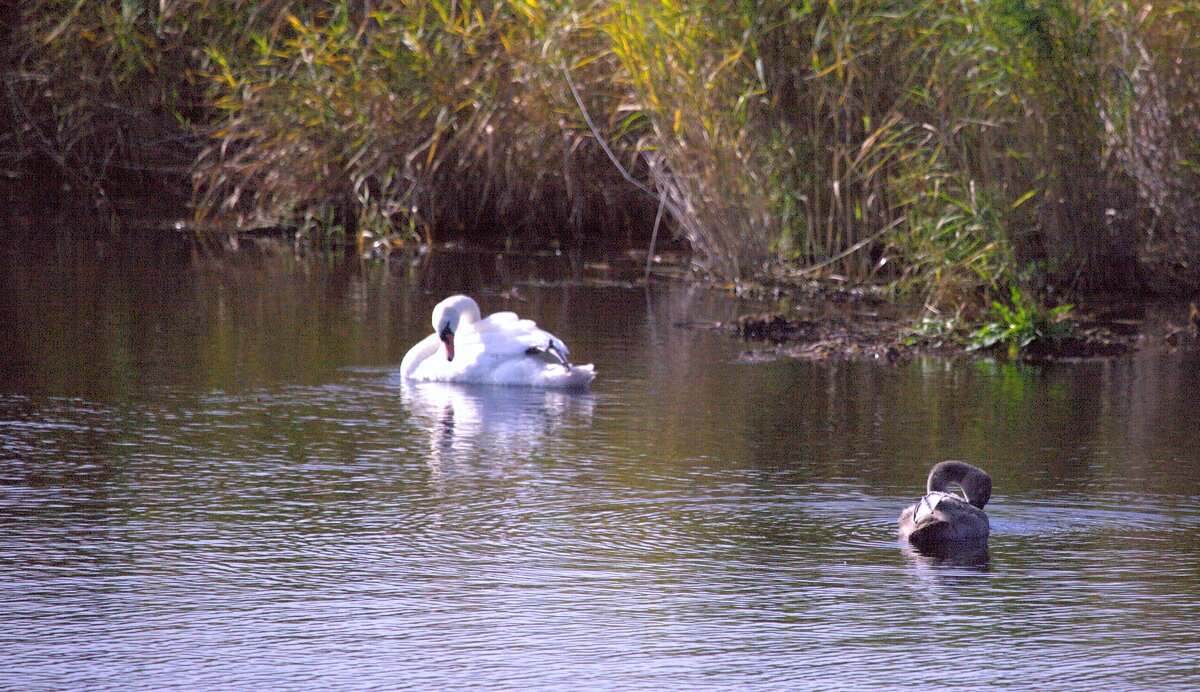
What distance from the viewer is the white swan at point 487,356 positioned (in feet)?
29.6

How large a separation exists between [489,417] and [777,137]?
4863mm

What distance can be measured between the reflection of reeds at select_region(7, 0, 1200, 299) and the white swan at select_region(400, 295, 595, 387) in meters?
2.91

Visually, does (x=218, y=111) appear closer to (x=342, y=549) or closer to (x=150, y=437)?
(x=150, y=437)

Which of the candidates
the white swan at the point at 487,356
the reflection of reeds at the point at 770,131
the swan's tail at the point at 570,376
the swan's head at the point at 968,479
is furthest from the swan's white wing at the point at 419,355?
the swan's head at the point at 968,479

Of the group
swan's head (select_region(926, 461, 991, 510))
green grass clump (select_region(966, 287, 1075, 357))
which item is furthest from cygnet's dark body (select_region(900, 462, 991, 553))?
green grass clump (select_region(966, 287, 1075, 357))

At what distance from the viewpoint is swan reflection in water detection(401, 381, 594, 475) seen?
23.9 ft

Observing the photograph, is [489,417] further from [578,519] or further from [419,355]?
[578,519]

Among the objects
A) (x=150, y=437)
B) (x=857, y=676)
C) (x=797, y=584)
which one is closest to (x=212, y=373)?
(x=150, y=437)

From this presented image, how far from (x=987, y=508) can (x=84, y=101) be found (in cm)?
1437

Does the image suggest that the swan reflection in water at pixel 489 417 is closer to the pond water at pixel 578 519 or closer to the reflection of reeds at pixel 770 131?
the pond water at pixel 578 519

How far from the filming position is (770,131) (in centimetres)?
1263

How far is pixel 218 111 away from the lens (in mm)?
19547

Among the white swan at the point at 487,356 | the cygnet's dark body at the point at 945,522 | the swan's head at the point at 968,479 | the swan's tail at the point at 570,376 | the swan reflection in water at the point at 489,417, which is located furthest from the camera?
the white swan at the point at 487,356

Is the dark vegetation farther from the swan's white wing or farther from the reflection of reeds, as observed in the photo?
the swan's white wing
